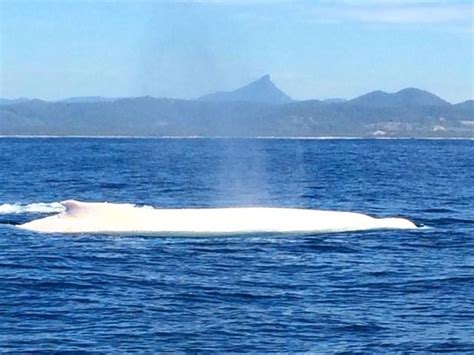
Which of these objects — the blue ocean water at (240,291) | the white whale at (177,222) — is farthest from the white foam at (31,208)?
the white whale at (177,222)

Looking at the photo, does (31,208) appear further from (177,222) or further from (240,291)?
(240,291)

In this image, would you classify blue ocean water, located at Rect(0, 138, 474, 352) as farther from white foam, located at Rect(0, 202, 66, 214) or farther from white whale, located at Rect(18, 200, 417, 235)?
white whale, located at Rect(18, 200, 417, 235)

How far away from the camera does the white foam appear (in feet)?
170

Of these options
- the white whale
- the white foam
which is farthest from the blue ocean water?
the white whale

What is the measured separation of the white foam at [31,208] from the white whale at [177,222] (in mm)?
7398

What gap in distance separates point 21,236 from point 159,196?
2626 centimetres

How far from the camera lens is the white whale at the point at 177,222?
4216cm

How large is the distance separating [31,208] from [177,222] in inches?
511

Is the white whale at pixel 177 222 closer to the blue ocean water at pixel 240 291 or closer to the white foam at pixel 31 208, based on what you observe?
the blue ocean water at pixel 240 291

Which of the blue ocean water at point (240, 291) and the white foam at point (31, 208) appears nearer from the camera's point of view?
the blue ocean water at point (240, 291)

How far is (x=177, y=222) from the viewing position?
42.7m

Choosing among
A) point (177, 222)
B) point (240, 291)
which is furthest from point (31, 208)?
point (240, 291)

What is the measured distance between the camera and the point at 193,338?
2455cm

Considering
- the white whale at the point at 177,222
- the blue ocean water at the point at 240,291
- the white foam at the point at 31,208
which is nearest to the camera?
the blue ocean water at the point at 240,291
